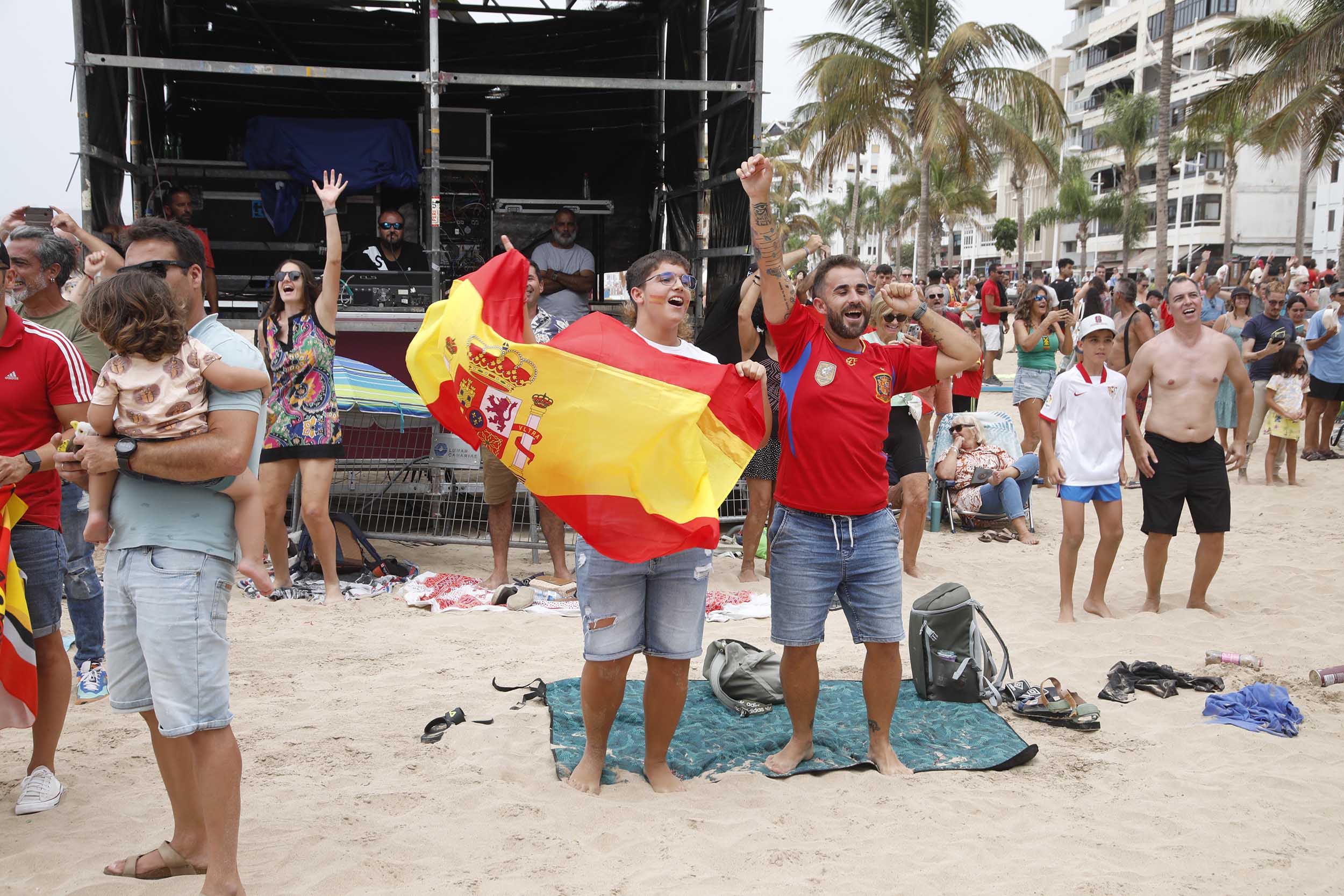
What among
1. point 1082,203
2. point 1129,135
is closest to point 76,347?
point 1129,135

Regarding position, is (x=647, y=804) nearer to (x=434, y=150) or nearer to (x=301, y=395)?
(x=301, y=395)

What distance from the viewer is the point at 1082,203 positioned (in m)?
57.2

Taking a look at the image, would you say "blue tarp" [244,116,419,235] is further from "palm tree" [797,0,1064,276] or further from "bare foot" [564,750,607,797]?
"palm tree" [797,0,1064,276]

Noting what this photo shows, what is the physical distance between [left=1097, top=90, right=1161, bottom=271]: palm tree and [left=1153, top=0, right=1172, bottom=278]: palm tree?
1973 cm

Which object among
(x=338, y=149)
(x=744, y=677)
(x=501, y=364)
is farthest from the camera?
(x=338, y=149)

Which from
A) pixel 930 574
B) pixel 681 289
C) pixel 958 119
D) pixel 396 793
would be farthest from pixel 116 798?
pixel 958 119

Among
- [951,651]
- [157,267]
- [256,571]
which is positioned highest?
[157,267]

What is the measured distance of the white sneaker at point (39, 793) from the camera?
3818 millimetres

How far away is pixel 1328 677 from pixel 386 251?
8.82 metres

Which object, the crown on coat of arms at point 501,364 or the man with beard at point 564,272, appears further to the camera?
the man with beard at point 564,272

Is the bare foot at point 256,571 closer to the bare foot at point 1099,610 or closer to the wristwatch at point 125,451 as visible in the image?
the wristwatch at point 125,451

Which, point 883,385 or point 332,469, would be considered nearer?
point 883,385

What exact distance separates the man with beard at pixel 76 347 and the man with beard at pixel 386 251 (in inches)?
223

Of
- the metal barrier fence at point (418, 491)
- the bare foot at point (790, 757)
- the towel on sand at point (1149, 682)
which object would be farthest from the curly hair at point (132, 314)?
the metal barrier fence at point (418, 491)
